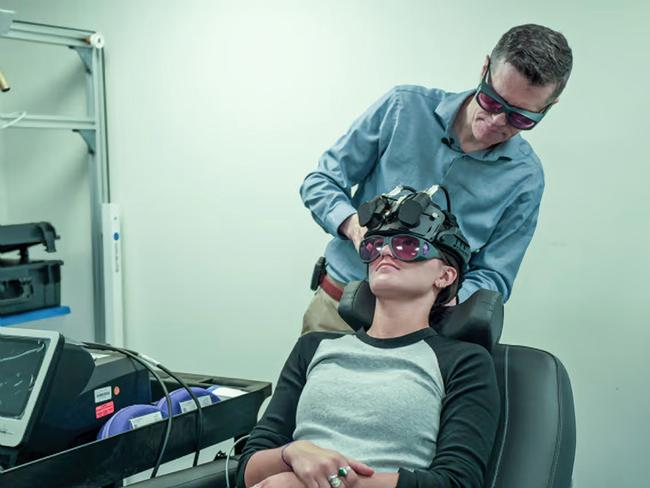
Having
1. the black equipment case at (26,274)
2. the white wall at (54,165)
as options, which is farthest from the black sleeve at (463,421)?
the white wall at (54,165)

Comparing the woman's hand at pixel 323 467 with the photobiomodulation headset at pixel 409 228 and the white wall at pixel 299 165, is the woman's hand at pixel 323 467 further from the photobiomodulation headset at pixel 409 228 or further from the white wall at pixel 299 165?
the white wall at pixel 299 165

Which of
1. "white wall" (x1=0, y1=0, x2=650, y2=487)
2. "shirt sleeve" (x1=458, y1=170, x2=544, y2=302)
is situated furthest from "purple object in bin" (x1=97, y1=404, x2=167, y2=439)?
"white wall" (x1=0, y1=0, x2=650, y2=487)

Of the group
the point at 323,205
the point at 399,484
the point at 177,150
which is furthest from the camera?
the point at 177,150

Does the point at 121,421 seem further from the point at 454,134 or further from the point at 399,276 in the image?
the point at 454,134

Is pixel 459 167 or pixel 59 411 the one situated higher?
pixel 459 167

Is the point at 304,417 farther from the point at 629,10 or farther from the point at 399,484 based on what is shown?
the point at 629,10

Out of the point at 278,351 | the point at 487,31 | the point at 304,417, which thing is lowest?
the point at 278,351

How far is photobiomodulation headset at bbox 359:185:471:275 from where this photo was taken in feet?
4.82

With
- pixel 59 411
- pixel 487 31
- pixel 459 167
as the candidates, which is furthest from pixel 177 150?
pixel 59 411

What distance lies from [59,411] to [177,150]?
6.10ft

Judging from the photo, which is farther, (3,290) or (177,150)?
(177,150)

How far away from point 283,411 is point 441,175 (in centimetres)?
72

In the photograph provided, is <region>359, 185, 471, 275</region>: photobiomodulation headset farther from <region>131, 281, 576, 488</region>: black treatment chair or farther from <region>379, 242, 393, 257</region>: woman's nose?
<region>131, 281, 576, 488</region>: black treatment chair

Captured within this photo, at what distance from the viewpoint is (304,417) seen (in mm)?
1424
